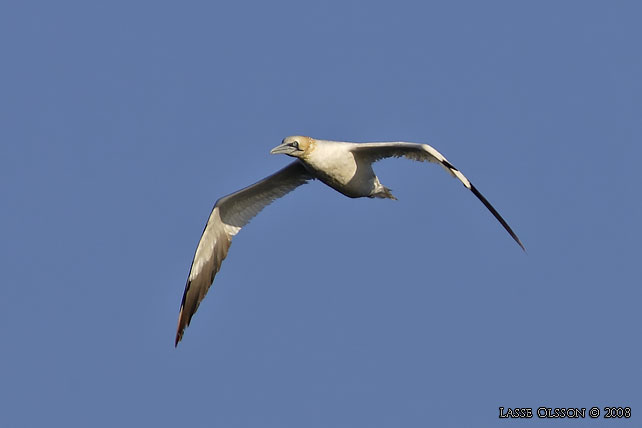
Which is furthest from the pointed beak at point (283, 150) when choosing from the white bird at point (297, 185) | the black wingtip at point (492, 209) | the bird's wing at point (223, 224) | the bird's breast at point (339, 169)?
the black wingtip at point (492, 209)

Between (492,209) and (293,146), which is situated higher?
(293,146)

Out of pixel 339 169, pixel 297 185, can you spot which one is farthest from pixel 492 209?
pixel 297 185

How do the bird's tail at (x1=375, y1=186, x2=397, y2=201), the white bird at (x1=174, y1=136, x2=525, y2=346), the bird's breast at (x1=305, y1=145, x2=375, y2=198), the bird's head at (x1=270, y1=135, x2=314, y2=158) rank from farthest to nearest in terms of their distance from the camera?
1. the bird's tail at (x1=375, y1=186, x2=397, y2=201)
2. the bird's breast at (x1=305, y1=145, x2=375, y2=198)
3. the bird's head at (x1=270, y1=135, x2=314, y2=158)
4. the white bird at (x1=174, y1=136, x2=525, y2=346)

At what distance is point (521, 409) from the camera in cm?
1611

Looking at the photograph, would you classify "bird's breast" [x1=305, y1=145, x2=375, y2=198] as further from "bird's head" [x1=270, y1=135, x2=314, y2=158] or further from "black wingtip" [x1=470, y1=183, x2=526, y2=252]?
"black wingtip" [x1=470, y1=183, x2=526, y2=252]

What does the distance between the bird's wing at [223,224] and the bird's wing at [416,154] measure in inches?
78.3

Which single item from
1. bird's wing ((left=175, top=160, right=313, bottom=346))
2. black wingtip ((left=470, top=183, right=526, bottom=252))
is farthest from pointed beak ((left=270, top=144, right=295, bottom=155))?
black wingtip ((left=470, top=183, right=526, bottom=252))

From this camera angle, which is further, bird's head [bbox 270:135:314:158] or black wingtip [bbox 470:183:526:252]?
bird's head [bbox 270:135:314:158]

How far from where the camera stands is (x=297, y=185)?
1916 centimetres

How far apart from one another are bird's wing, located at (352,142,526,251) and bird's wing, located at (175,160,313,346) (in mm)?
1990

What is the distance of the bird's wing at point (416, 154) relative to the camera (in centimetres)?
1540

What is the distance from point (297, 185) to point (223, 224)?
156 cm

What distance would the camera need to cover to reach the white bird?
54.1 feet

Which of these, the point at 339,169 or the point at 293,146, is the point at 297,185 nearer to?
the point at 339,169
